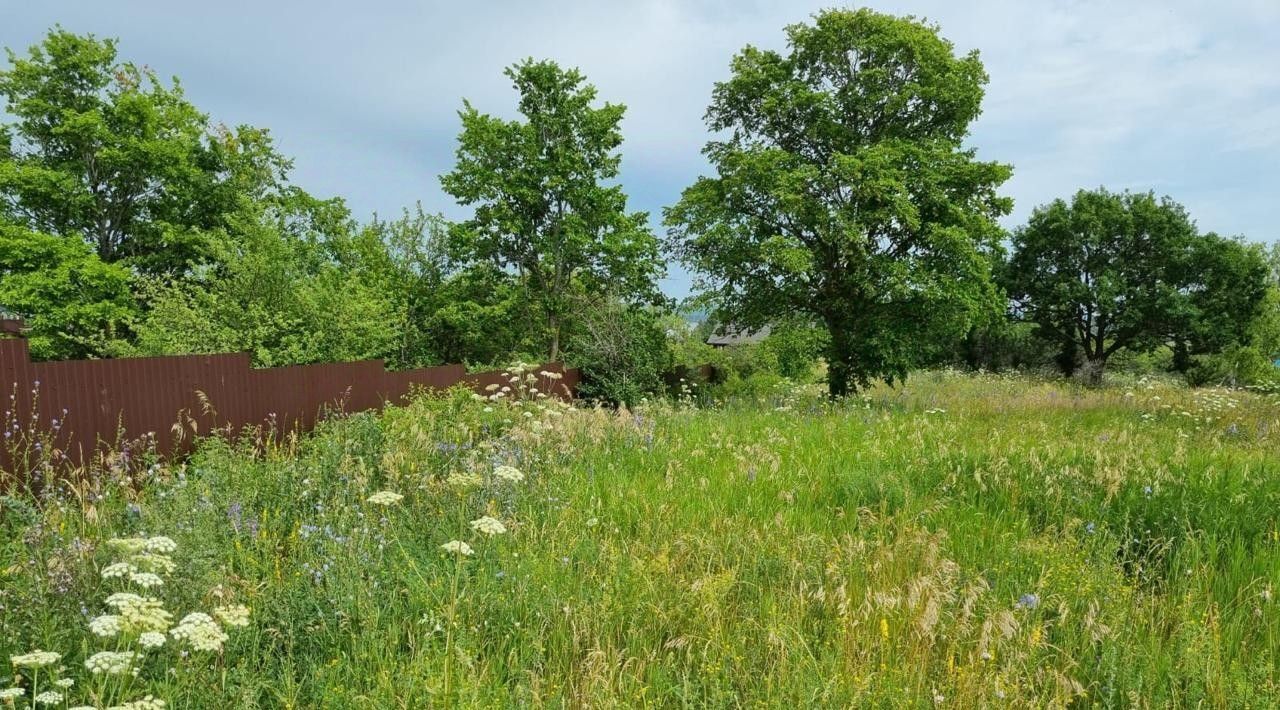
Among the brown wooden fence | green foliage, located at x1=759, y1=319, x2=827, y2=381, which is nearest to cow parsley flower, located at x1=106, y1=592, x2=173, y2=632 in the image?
the brown wooden fence

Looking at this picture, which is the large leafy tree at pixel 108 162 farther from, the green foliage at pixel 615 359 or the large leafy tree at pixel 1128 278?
the large leafy tree at pixel 1128 278

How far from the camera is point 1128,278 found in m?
27.5

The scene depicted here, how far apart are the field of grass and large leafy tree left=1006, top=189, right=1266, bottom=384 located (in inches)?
1051

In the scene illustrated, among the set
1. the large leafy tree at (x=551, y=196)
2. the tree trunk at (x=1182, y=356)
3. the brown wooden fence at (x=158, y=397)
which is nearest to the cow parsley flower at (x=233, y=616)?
the brown wooden fence at (x=158, y=397)

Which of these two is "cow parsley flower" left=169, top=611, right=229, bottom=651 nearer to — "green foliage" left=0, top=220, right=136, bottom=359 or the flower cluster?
the flower cluster

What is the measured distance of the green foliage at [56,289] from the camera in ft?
65.6

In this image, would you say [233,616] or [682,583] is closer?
[233,616]

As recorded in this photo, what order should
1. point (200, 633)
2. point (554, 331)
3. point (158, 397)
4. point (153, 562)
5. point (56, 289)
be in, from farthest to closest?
point (554, 331)
point (56, 289)
point (158, 397)
point (153, 562)
point (200, 633)

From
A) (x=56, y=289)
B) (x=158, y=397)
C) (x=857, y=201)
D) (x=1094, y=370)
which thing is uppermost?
(x=857, y=201)

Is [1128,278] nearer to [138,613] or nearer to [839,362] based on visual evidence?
[839,362]

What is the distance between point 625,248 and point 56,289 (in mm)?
18231

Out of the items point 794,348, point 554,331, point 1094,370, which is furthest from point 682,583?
point 1094,370

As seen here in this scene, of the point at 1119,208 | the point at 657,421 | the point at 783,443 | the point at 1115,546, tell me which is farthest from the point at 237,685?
the point at 1119,208

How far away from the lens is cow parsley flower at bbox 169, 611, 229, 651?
191cm
